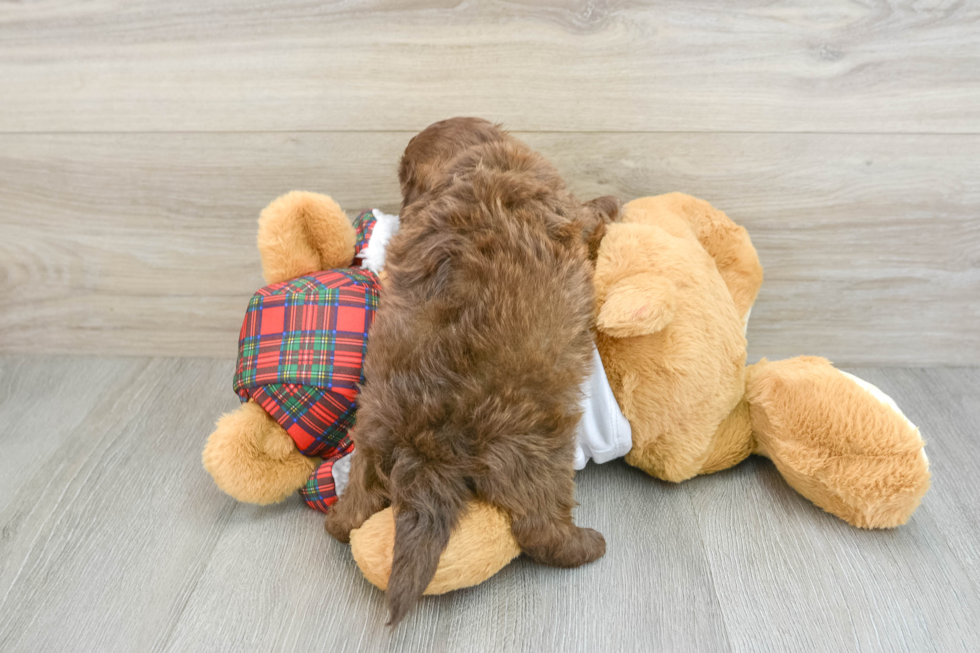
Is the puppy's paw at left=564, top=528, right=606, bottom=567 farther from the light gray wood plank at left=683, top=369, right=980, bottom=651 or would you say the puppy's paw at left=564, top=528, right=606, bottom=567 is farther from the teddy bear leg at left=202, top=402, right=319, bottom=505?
the teddy bear leg at left=202, top=402, right=319, bottom=505

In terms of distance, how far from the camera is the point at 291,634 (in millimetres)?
668

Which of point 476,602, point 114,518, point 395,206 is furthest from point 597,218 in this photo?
point 114,518

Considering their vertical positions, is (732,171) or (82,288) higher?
(732,171)

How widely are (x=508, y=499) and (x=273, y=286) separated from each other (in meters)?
0.41

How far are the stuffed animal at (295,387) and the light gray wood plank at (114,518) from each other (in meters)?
0.12

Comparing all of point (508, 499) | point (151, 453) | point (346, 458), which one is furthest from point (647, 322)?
point (151, 453)

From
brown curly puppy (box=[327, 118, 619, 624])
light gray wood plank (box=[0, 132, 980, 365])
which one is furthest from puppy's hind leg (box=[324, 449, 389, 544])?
light gray wood plank (box=[0, 132, 980, 365])

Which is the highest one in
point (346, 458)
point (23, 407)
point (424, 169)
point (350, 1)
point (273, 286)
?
point (350, 1)

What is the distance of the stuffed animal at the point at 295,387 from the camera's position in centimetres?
75

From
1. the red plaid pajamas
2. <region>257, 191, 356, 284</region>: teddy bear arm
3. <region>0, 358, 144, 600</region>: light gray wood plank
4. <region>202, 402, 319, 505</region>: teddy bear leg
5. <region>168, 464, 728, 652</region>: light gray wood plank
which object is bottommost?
<region>0, 358, 144, 600</region>: light gray wood plank

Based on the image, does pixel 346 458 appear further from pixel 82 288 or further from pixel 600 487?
pixel 82 288

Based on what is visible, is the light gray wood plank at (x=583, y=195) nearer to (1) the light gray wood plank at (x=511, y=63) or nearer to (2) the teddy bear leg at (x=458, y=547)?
(1) the light gray wood plank at (x=511, y=63)

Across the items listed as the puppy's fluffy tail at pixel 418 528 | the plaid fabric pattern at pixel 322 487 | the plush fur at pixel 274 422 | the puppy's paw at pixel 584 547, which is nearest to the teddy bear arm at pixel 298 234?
the plush fur at pixel 274 422

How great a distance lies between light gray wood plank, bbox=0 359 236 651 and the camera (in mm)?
699
